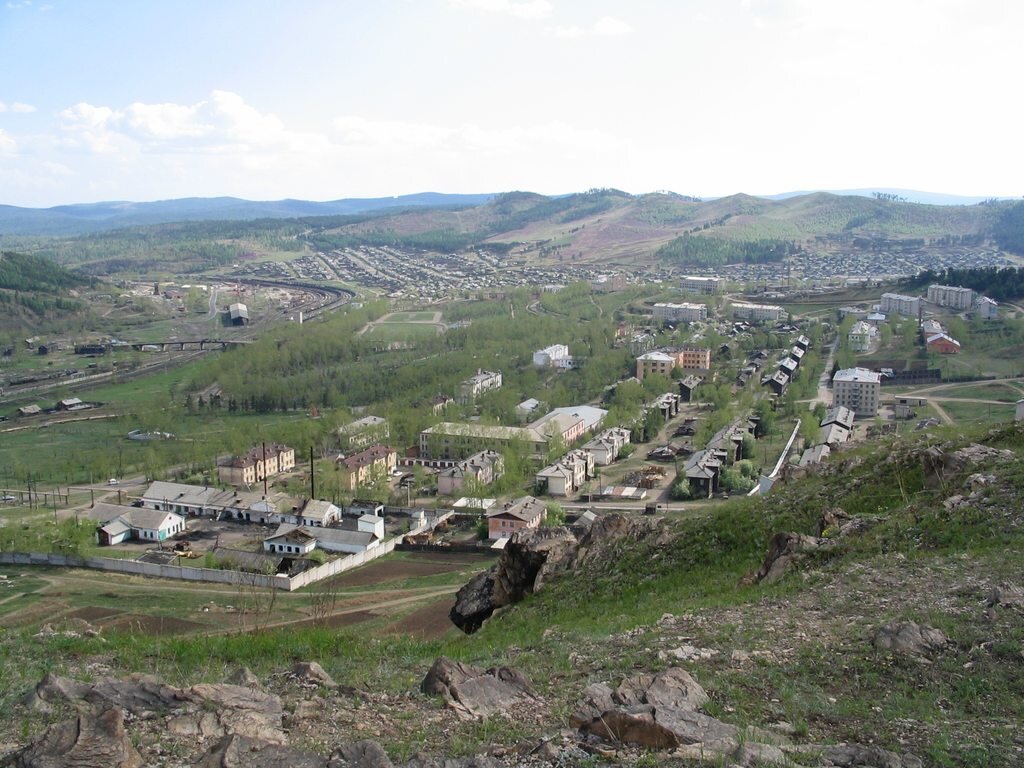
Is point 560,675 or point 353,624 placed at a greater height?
point 560,675

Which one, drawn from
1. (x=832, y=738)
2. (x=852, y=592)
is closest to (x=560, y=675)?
(x=832, y=738)

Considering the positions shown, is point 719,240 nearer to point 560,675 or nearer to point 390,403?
point 390,403

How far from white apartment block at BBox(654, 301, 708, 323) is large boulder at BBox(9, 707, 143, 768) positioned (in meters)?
31.8

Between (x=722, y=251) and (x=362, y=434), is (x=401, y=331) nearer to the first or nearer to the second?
(x=362, y=434)

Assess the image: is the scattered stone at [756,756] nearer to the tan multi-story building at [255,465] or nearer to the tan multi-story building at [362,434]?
the tan multi-story building at [255,465]

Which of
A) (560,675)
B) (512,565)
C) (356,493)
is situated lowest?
(356,493)

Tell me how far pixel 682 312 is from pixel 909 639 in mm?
31318

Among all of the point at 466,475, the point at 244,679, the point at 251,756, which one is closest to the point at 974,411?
the point at 466,475

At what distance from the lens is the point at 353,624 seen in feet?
32.7

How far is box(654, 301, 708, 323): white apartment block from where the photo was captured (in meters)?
33.8

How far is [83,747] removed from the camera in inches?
102

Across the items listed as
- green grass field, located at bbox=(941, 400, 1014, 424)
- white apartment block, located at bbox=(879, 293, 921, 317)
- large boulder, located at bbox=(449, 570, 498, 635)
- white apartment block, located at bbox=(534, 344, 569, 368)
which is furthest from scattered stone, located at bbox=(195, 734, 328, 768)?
white apartment block, located at bbox=(879, 293, 921, 317)

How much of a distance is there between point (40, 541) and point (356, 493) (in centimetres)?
524

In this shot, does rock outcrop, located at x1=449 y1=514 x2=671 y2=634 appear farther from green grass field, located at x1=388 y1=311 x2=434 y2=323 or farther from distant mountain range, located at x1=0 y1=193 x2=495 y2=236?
distant mountain range, located at x1=0 y1=193 x2=495 y2=236
